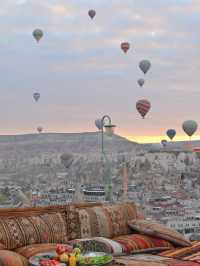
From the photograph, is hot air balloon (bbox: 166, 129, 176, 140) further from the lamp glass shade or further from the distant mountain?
the lamp glass shade

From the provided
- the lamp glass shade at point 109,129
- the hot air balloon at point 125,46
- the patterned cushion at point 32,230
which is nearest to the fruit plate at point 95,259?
the patterned cushion at point 32,230

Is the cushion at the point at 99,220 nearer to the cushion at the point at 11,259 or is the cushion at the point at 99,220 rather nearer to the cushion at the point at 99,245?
the cushion at the point at 99,245

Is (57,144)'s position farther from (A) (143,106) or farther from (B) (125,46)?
(B) (125,46)

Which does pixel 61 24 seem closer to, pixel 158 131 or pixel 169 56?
pixel 169 56

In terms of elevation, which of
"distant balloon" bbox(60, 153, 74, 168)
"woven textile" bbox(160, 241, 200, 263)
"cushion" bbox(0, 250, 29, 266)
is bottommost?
"woven textile" bbox(160, 241, 200, 263)

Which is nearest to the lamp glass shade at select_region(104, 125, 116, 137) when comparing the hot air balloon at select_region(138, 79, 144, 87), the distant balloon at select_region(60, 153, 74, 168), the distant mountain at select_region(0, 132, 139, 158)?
the distant mountain at select_region(0, 132, 139, 158)

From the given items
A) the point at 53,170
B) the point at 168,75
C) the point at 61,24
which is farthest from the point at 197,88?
the point at 61,24
